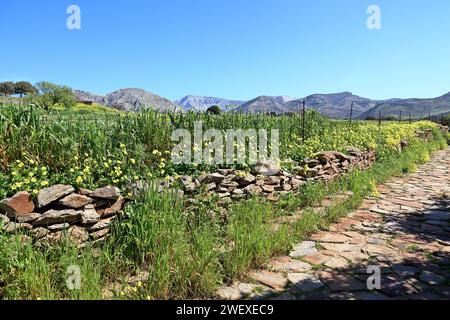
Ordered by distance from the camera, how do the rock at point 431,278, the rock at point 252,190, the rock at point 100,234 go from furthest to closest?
1. the rock at point 252,190
2. the rock at point 100,234
3. the rock at point 431,278

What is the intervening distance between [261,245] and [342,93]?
519 ft

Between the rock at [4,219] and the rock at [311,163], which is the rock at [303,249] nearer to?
the rock at [311,163]

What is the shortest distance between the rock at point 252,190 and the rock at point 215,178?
497 millimetres

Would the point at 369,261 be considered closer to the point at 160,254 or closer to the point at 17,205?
the point at 160,254

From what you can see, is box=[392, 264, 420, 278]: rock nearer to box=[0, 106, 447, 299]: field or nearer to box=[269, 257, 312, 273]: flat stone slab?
box=[269, 257, 312, 273]: flat stone slab

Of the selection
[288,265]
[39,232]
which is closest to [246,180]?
[288,265]

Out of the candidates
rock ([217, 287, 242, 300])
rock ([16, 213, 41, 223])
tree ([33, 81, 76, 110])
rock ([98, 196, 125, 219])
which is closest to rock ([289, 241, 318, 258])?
rock ([217, 287, 242, 300])

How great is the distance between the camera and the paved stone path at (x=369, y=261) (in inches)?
118

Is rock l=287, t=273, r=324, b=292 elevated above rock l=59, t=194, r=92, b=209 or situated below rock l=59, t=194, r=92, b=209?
below

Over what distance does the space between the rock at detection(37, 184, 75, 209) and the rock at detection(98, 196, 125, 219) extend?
0.39 metres

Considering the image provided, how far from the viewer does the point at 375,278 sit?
3162 millimetres

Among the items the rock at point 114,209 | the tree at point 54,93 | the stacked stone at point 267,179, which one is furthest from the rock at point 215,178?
the tree at point 54,93

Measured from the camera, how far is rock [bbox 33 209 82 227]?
3043mm
